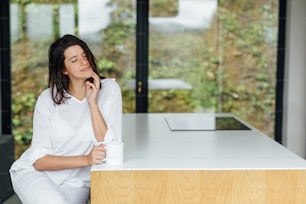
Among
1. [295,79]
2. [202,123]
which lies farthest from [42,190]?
[295,79]

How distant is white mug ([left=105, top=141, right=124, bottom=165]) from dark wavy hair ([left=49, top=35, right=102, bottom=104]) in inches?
16.7

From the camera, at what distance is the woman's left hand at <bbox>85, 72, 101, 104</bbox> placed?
7.06 feet

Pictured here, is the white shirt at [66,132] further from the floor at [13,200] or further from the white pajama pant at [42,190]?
the floor at [13,200]

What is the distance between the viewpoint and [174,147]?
226 cm

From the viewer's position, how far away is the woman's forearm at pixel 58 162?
204 cm

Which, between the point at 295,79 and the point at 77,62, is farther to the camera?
the point at 295,79

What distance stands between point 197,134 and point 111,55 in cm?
247

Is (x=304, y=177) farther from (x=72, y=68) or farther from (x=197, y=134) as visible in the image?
(x=72, y=68)

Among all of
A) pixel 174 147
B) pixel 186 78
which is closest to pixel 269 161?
pixel 174 147

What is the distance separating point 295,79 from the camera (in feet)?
16.2

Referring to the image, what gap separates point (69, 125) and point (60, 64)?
0.89 feet

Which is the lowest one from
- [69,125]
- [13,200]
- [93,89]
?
[13,200]

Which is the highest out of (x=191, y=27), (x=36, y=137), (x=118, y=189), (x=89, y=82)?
(x=191, y=27)

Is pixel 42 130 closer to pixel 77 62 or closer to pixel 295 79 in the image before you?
pixel 77 62
